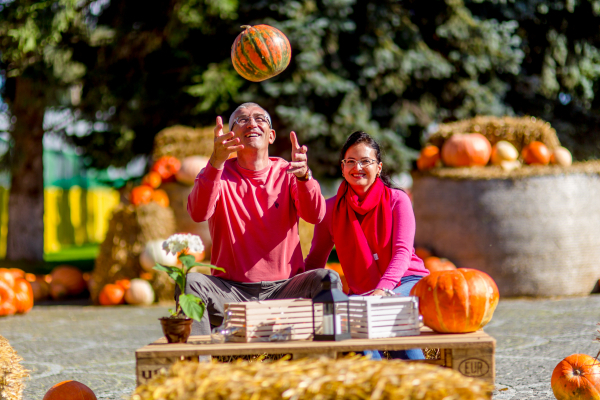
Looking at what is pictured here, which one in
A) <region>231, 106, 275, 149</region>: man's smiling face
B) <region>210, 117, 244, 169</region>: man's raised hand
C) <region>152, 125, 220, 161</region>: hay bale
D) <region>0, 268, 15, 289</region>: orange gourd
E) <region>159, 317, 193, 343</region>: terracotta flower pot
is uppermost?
<region>152, 125, 220, 161</region>: hay bale

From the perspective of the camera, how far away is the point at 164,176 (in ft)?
27.2

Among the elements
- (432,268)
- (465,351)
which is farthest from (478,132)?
(465,351)

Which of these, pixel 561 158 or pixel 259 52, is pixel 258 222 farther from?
pixel 561 158

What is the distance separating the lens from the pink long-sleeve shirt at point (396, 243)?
3039mm

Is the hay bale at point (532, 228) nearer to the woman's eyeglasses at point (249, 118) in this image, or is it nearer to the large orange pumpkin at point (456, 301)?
the woman's eyeglasses at point (249, 118)

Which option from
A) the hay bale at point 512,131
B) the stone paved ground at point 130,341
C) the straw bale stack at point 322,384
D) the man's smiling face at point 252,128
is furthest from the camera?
the hay bale at point 512,131

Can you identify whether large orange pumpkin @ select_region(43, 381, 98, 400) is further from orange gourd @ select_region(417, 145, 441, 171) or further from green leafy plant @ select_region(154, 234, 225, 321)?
orange gourd @ select_region(417, 145, 441, 171)

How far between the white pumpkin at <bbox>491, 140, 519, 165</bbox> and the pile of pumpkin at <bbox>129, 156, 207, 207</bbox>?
11.7 ft

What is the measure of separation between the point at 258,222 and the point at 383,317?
1005 millimetres

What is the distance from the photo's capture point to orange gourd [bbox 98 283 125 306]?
7680 millimetres

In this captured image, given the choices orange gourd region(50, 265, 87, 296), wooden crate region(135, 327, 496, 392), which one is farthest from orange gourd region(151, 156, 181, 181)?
wooden crate region(135, 327, 496, 392)

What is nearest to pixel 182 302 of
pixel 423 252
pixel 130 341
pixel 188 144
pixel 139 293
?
pixel 130 341

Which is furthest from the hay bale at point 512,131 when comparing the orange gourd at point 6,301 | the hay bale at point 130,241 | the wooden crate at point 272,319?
the wooden crate at point 272,319

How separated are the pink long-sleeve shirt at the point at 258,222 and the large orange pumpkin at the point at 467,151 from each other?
4.89 metres
